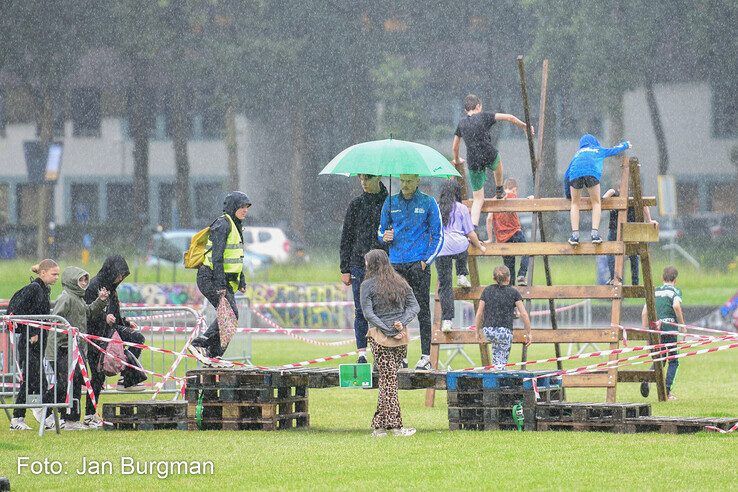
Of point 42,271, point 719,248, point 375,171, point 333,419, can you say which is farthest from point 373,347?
point 719,248

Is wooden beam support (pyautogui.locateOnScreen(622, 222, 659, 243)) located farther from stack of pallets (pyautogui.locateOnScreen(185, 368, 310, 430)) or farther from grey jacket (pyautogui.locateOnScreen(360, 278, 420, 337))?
stack of pallets (pyautogui.locateOnScreen(185, 368, 310, 430))

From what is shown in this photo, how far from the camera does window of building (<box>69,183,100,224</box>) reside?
65875 millimetres

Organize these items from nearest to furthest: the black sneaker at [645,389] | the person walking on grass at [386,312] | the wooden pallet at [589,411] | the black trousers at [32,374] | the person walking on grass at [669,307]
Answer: the person walking on grass at [386,312] → the wooden pallet at [589,411] → the black trousers at [32,374] → the black sneaker at [645,389] → the person walking on grass at [669,307]

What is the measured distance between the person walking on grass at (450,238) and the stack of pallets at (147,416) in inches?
136

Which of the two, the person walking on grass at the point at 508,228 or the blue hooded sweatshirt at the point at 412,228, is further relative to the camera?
the person walking on grass at the point at 508,228

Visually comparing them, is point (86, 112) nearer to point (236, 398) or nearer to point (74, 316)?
point (74, 316)

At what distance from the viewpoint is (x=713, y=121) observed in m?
63.3

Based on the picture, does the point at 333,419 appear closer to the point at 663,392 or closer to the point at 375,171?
the point at 375,171

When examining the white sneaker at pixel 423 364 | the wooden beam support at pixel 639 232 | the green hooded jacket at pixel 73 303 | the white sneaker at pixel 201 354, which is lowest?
the white sneaker at pixel 423 364

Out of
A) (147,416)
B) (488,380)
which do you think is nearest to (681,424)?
(488,380)

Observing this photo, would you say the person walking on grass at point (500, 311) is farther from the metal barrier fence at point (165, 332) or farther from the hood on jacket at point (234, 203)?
the metal barrier fence at point (165, 332)

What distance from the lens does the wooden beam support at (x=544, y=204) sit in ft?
54.5

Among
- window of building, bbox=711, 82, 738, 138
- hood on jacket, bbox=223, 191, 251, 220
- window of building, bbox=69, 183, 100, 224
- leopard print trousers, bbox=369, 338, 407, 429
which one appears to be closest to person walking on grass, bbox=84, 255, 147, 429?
hood on jacket, bbox=223, 191, 251, 220

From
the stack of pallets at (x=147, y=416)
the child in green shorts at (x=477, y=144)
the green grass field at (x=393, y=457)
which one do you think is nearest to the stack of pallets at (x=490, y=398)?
the green grass field at (x=393, y=457)
